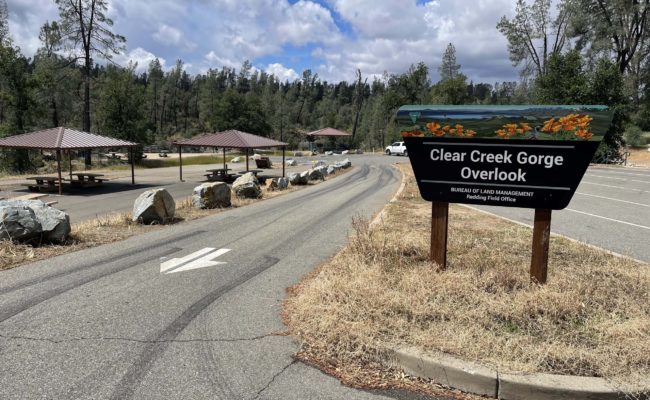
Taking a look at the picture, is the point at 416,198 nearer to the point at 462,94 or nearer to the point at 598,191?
the point at 598,191

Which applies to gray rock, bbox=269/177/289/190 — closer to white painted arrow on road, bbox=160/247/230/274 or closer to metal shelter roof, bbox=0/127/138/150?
metal shelter roof, bbox=0/127/138/150

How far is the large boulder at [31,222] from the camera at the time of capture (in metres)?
7.46

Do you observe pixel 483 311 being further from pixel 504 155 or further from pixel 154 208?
pixel 154 208

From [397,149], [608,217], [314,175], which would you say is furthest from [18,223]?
[397,149]

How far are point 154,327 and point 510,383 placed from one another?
11.0 ft

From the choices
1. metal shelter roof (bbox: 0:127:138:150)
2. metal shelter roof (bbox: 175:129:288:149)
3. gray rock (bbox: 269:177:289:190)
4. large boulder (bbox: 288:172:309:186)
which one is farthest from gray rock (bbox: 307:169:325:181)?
metal shelter roof (bbox: 0:127:138:150)

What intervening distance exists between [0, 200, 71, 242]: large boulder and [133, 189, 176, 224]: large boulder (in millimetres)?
2175

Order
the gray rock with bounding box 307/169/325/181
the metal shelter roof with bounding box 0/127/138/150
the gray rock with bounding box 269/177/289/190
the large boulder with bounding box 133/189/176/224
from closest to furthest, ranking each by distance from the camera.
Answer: the large boulder with bounding box 133/189/176/224 → the metal shelter roof with bounding box 0/127/138/150 → the gray rock with bounding box 269/177/289/190 → the gray rock with bounding box 307/169/325/181

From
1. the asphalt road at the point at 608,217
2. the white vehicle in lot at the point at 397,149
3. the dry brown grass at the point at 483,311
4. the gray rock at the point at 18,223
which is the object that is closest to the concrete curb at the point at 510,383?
the dry brown grass at the point at 483,311

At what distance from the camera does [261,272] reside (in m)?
6.75

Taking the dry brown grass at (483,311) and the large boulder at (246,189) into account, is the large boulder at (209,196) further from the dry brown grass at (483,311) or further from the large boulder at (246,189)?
the dry brown grass at (483,311)

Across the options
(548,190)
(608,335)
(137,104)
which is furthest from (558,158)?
(137,104)

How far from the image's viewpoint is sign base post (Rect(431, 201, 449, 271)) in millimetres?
5742

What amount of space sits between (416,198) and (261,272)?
355 inches
